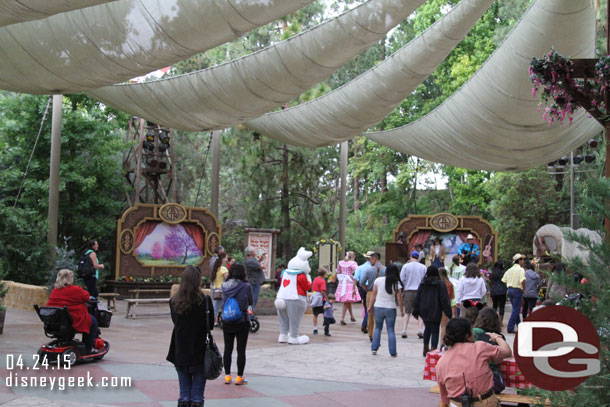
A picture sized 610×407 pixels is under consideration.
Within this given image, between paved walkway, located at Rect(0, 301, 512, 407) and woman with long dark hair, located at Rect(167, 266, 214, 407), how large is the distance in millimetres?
694

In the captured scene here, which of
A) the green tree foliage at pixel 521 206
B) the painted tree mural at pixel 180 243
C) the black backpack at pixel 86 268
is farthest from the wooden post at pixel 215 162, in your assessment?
the green tree foliage at pixel 521 206

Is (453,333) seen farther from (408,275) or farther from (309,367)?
(408,275)

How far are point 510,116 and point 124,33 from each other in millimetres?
6393

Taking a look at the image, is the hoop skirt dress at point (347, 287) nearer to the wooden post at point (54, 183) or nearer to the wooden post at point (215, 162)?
the wooden post at point (215, 162)

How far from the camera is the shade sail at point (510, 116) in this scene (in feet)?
29.9

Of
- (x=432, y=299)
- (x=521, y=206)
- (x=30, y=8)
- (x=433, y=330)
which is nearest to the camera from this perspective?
(x=30, y=8)

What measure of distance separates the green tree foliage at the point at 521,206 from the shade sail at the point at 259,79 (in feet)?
56.8

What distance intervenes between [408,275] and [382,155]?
2072 cm

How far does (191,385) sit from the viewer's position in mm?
5543

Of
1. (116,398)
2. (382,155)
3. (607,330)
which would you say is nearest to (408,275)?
(116,398)

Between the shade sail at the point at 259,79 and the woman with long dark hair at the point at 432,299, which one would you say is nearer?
the woman with long dark hair at the point at 432,299

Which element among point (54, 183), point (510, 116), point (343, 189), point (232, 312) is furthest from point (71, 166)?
point (232, 312)

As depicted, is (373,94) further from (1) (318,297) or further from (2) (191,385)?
(2) (191,385)

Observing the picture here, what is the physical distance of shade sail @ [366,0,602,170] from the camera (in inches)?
359
